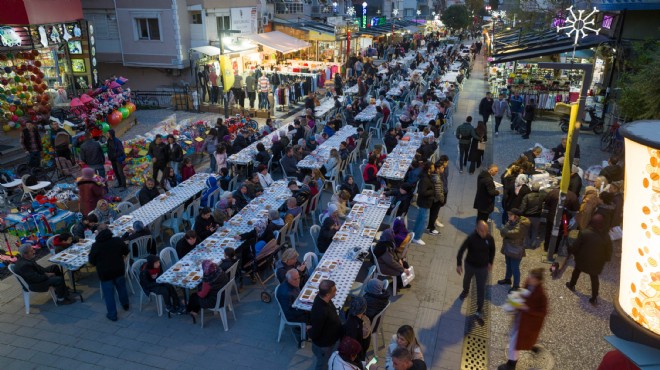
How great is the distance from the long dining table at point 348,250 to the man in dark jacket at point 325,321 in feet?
2.68

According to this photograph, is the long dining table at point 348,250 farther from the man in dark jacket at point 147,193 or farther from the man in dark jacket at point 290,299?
the man in dark jacket at point 147,193

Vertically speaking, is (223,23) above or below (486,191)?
above

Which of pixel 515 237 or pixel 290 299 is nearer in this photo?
pixel 290 299

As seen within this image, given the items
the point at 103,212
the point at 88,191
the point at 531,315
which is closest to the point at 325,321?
the point at 531,315

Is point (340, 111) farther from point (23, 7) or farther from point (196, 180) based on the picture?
point (23, 7)

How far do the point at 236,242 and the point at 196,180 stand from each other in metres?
3.41

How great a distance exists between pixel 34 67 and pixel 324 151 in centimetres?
1066

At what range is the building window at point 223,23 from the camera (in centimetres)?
2417

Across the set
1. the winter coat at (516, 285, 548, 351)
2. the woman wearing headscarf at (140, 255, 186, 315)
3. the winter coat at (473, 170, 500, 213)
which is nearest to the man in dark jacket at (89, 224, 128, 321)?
the woman wearing headscarf at (140, 255, 186, 315)

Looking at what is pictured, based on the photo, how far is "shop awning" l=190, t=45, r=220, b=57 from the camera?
21.2 m

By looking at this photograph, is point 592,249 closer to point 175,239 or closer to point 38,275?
point 175,239

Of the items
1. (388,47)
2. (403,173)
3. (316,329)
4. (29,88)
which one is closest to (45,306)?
(316,329)

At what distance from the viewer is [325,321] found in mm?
5461

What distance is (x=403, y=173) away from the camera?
11.3 m
